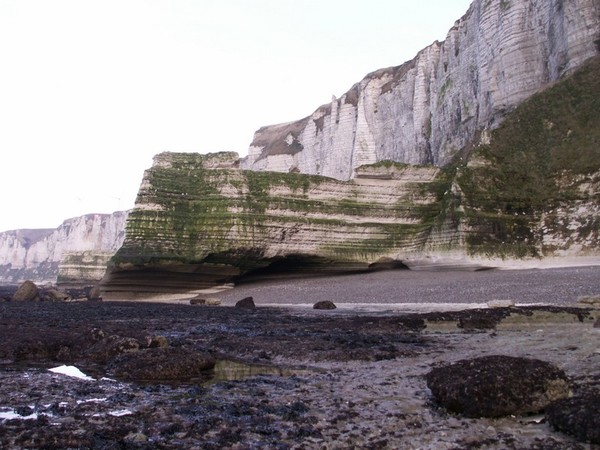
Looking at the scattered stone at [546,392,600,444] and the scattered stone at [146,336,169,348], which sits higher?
the scattered stone at [546,392,600,444]

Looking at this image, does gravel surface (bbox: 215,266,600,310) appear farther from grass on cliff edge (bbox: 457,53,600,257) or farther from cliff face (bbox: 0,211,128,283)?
cliff face (bbox: 0,211,128,283)

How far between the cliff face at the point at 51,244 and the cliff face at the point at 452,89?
56.5 m

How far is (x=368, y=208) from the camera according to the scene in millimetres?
33188

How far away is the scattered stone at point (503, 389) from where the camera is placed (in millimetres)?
5176

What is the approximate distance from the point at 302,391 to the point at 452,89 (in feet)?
160

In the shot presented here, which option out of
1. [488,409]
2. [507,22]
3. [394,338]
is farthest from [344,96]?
[488,409]

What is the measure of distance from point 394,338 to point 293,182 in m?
21.8

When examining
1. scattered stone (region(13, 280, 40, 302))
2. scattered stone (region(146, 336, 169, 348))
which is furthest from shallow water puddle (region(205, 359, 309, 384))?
scattered stone (region(13, 280, 40, 302))

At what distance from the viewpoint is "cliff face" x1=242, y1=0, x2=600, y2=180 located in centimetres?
3778

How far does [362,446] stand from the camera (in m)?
4.46

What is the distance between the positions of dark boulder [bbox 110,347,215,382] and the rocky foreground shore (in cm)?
2

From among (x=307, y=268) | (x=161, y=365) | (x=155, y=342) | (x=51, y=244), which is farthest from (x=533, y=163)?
(x=51, y=244)

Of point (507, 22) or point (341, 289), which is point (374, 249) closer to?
point (341, 289)

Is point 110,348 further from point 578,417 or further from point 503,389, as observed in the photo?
point 578,417
